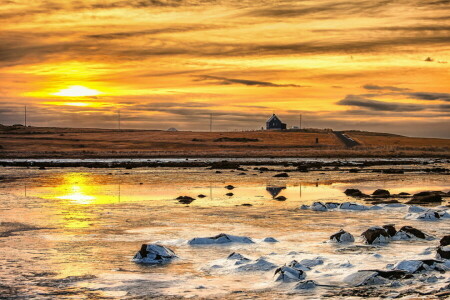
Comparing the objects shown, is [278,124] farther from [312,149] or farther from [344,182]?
[344,182]

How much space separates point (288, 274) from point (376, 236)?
5.34 m

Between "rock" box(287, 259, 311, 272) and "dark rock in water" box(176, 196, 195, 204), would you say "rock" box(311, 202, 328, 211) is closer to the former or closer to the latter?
"dark rock in water" box(176, 196, 195, 204)

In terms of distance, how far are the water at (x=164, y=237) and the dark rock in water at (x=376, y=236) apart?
36 centimetres

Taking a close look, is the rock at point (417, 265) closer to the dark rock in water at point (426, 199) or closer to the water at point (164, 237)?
the water at point (164, 237)

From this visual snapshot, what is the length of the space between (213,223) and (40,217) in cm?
691

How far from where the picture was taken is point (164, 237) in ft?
64.4

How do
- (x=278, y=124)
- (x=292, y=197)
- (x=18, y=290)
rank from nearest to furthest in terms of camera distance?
(x=18, y=290)
(x=292, y=197)
(x=278, y=124)

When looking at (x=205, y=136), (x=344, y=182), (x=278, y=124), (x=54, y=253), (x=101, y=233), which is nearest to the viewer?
(x=54, y=253)

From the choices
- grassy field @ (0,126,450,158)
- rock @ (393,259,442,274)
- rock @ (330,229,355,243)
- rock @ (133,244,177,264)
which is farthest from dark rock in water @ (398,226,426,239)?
grassy field @ (0,126,450,158)

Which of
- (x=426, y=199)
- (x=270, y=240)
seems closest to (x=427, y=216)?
(x=426, y=199)

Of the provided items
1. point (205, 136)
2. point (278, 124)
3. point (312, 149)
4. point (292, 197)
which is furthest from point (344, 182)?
point (278, 124)

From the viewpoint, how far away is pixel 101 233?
66.9ft

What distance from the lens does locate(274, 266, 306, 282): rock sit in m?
13.7

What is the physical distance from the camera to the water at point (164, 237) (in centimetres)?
1359
